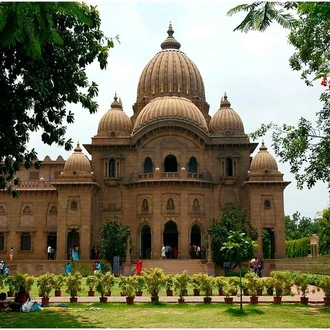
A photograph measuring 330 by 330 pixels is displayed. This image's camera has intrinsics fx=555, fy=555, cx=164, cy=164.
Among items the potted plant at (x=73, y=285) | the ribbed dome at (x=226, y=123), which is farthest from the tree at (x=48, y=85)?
the ribbed dome at (x=226, y=123)

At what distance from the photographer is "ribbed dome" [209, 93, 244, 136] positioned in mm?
39625

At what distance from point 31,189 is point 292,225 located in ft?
138

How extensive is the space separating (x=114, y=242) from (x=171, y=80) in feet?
50.3

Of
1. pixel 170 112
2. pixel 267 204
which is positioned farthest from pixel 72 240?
pixel 267 204

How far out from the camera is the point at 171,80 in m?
43.2

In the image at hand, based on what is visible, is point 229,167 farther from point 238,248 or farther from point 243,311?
point 243,311

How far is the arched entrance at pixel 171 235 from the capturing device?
3774 centimetres

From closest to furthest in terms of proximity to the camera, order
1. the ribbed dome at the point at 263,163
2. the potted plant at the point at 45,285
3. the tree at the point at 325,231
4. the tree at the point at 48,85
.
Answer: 1. the tree at the point at 48,85
2. the potted plant at the point at 45,285
3. the ribbed dome at the point at 263,163
4. the tree at the point at 325,231

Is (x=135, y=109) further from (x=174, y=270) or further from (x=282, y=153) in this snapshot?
(x=282, y=153)

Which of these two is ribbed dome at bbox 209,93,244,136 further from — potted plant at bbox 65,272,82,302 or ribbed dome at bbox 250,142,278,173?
potted plant at bbox 65,272,82,302

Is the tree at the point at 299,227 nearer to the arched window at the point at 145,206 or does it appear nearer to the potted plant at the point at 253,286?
the arched window at the point at 145,206

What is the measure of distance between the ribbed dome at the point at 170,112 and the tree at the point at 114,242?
808 centimetres

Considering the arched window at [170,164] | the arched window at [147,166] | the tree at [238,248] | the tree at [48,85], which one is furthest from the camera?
the arched window at [170,164]

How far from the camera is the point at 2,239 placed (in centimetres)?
3872
